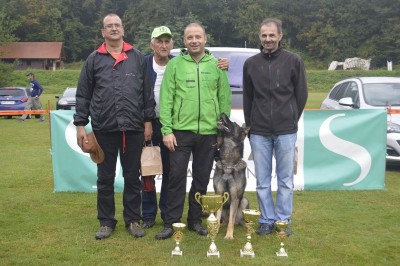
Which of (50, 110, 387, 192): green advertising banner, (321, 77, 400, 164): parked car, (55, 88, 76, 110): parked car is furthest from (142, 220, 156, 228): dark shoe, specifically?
(55, 88, 76, 110): parked car

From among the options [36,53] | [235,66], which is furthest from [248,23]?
[235,66]

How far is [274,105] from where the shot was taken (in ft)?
15.2

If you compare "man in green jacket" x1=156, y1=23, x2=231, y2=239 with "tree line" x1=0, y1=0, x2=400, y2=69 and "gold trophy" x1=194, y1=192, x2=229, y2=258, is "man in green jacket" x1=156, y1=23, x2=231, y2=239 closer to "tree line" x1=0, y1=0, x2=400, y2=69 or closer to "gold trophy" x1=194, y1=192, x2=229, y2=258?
"gold trophy" x1=194, y1=192, x2=229, y2=258

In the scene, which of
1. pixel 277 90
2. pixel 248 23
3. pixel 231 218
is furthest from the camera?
pixel 248 23

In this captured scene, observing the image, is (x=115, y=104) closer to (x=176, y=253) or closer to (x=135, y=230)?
(x=135, y=230)

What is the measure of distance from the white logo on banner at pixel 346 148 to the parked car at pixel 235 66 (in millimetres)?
1181

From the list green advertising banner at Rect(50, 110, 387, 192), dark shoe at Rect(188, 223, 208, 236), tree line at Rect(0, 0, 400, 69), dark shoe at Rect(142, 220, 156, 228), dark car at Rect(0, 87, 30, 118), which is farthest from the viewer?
tree line at Rect(0, 0, 400, 69)

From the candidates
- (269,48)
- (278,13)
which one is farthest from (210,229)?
(278,13)

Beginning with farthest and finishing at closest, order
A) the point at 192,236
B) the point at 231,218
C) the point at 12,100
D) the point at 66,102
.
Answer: the point at 12,100
the point at 66,102
the point at 192,236
the point at 231,218

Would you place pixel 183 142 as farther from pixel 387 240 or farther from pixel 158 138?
pixel 387 240

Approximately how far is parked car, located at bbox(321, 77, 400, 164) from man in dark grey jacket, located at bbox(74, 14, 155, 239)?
4701 mm

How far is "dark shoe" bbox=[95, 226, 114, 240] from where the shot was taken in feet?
15.4

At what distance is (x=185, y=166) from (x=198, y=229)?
0.66 meters

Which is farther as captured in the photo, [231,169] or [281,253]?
[231,169]
